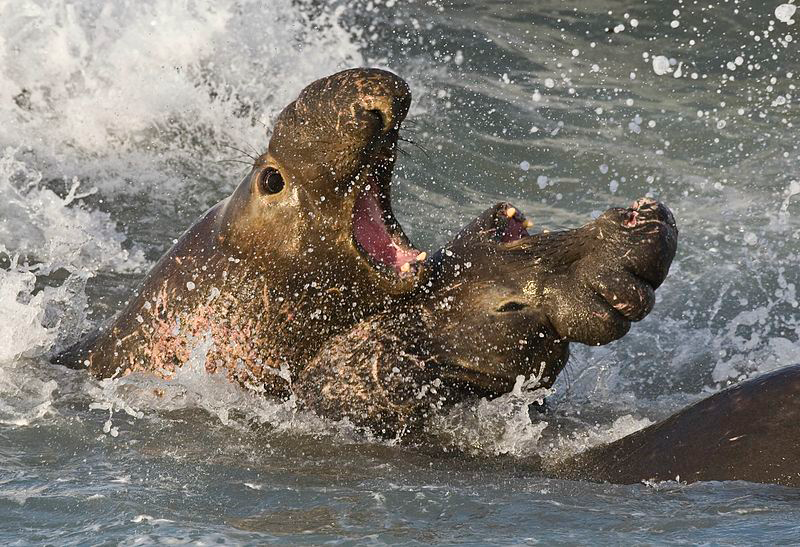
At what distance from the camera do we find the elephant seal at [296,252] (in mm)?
6156

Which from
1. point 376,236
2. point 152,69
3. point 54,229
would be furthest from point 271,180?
point 152,69

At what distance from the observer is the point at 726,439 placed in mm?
5605

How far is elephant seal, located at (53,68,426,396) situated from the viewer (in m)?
6.16

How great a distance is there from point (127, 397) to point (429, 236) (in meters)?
4.33

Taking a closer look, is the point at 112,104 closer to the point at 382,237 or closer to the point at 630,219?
the point at 382,237

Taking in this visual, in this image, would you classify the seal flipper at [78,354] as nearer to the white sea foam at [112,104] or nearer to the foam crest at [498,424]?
the white sea foam at [112,104]

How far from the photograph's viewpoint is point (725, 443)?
18.4ft

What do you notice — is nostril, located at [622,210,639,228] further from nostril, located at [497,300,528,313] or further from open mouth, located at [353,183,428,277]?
open mouth, located at [353,183,428,277]

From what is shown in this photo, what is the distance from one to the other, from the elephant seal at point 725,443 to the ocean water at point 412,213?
0.10m

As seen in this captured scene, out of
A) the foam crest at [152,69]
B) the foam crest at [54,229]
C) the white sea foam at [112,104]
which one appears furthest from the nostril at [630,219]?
the foam crest at [152,69]

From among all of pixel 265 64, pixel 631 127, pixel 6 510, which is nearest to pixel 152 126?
pixel 265 64

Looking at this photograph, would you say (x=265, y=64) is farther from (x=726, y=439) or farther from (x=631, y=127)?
(x=726, y=439)

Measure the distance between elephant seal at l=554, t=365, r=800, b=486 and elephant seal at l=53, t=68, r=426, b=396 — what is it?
1272mm

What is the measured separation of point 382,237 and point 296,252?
1.32 feet
